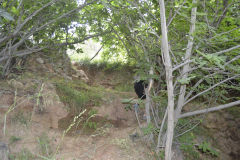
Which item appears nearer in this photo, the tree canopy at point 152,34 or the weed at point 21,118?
the tree canopy at point 152,34

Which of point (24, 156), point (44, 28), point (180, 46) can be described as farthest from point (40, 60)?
point (180, 46)

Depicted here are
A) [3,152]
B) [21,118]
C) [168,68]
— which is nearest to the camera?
[168,68]

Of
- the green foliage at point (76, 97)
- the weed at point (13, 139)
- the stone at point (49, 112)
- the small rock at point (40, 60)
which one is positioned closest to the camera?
the weed at point (13, 139)

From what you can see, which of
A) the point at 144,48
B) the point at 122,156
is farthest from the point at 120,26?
the point at 122,156

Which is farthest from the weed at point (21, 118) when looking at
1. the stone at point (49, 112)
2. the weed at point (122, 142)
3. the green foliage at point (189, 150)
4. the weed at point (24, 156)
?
the green foliage at point (189, 150)

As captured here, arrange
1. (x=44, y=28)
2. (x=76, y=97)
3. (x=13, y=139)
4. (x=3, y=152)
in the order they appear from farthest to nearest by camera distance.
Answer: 1. (x=76, y=97)
2. (x=44, y=28)
3. (x=13, y=139)
4. (x=3, y=152)

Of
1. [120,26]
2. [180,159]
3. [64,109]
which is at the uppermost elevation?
[120,26]

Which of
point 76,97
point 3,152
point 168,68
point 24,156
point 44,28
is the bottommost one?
point 24,156

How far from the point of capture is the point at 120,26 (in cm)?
389

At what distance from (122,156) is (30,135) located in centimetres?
158

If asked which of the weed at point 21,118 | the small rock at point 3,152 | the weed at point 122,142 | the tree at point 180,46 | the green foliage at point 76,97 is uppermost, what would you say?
the tree at point 180,46

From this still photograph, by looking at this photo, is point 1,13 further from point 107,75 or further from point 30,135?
point 107,75

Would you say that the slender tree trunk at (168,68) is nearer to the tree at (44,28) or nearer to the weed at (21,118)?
the tree at (44,28)

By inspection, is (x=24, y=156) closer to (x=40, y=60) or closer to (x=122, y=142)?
(x=122, y=142)
